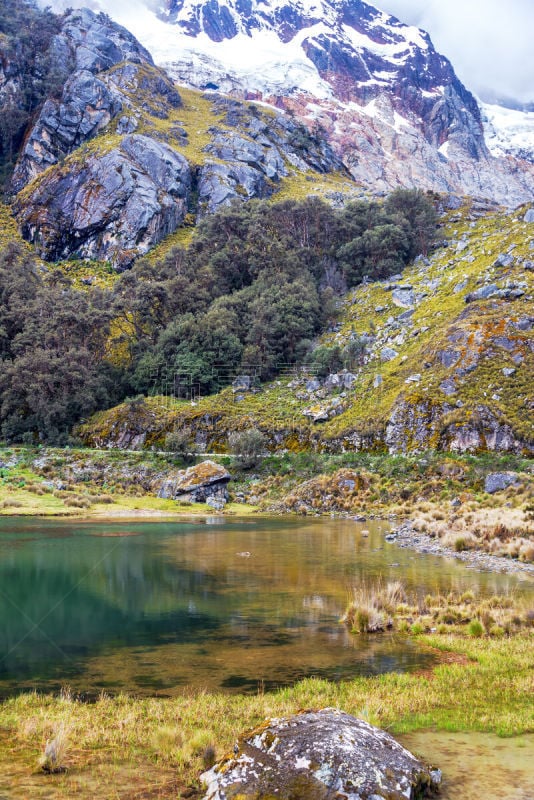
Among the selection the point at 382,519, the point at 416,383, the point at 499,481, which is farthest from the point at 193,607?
the point at 416,383

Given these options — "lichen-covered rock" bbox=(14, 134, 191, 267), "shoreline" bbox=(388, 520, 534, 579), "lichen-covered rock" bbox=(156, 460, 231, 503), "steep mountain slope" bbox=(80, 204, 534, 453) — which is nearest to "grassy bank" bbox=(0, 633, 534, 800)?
"shoreline" bbox=(388, 520, 534, 579)

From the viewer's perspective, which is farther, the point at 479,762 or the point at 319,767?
the point at 479,762

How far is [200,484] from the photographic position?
189ft

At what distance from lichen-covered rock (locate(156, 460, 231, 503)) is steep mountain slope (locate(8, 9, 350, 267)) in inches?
2829

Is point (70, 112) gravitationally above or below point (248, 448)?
above

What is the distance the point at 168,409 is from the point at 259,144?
104 metres

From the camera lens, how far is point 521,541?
97.0ft

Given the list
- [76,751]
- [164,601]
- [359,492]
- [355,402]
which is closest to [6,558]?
[164,601]

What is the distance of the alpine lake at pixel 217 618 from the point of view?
11.8 meters

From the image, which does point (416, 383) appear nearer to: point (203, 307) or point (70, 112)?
point (203, 307)

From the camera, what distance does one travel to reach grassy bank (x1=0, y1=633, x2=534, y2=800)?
7.98 m

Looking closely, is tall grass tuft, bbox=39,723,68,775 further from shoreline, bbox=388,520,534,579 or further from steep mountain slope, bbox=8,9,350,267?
steep mountain slope, bbox=8,9,350,267

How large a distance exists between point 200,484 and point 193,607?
38.5m

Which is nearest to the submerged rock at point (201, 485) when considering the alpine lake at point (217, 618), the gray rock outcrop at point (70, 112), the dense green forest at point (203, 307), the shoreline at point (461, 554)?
the alpine lake at point (217, 618)
